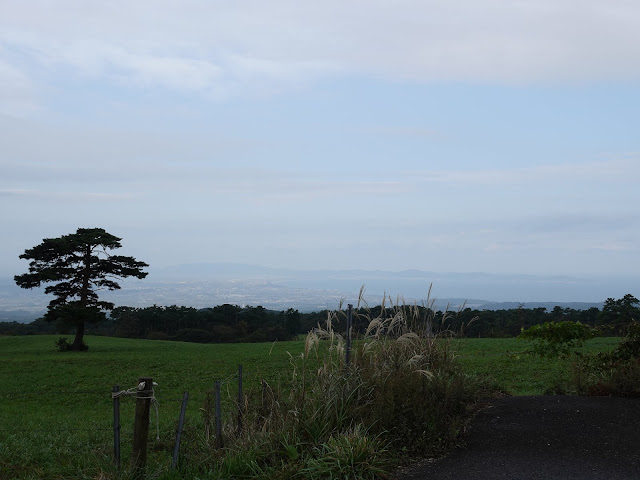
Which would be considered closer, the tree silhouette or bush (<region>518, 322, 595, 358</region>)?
Result: bush (<region>518, 322, 595, 358</region>)

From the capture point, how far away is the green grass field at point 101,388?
25.5 ft

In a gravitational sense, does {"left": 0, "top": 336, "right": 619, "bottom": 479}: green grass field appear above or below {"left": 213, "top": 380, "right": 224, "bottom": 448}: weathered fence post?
below

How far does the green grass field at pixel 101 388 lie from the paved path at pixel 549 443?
1.57 m

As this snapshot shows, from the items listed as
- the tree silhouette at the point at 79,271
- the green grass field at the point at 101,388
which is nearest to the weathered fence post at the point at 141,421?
the green grass field at the point at 101,388

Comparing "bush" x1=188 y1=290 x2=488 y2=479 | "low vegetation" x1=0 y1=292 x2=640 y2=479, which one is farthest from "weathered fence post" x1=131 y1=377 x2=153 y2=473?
"bush" x1=188 y1=290 x2=488 y2=479

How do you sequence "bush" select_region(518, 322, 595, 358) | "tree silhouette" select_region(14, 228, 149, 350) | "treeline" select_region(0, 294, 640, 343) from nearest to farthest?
"bush" select_region(518, 322, 595, 358)
"tree silhouette" select_region(14, 228, 149, 350)
"treeline" select_region(0, 294, 640, 343)

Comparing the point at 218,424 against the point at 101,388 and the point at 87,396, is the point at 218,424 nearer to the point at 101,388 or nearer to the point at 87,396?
the point at 87,396

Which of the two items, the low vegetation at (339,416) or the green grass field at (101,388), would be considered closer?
the low vegetation at (339,416)

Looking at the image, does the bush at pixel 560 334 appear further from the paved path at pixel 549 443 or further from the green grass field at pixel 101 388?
the paved path at pixel 549 443

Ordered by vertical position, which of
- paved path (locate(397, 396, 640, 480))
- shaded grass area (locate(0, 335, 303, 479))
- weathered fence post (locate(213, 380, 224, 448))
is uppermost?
weathered fence post (locate(213, 380, 224, 448))

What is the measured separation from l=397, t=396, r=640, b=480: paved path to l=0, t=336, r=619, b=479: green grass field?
5.16 ft

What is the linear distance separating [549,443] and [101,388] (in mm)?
16317

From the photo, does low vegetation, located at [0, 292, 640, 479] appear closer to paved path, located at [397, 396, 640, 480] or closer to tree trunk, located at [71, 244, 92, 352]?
paved path, located at [397, 396, 640, 480]

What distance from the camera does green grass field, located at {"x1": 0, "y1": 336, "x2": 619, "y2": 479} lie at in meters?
7.77
